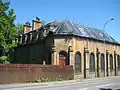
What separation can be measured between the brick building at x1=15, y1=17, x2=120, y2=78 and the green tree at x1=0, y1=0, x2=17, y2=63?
5744 millimetres

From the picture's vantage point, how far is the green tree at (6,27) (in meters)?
39.5

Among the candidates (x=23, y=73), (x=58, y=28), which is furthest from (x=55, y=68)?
(x=58, y=28)

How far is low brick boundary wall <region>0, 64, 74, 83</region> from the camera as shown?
29.8 m

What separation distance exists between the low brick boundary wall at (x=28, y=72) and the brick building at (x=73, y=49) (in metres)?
3.42

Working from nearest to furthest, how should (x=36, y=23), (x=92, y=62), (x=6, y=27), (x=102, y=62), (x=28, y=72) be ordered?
(x=28, y=72) → (x=6, y=27) → (x=92, y=62) → (x=102, y=62) → (x=36, y=23)

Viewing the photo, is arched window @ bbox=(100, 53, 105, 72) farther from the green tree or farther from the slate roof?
the green tree

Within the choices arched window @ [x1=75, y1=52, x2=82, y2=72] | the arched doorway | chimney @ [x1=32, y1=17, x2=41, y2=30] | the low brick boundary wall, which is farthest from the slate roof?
chimney @ [x1=32, y1=17, x2=41, y2=30]

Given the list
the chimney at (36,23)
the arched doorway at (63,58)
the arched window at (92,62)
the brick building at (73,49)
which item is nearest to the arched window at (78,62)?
the brick building at (73,49)

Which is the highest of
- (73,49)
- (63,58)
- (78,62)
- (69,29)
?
(69,29)

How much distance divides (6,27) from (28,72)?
36.9ft

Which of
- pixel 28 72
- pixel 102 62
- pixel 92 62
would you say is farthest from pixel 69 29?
pixel 28 72

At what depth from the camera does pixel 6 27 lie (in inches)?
1591

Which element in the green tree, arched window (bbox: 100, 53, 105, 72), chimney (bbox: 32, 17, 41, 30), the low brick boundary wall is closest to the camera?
the low brick boundary wall

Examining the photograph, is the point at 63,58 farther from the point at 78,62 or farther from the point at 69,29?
the point at 69,29
